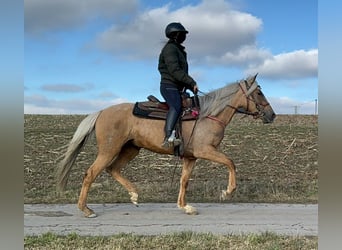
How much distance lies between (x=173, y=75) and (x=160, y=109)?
65 centimetres

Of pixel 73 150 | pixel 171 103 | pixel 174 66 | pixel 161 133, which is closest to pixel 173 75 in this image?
pixel 174 66

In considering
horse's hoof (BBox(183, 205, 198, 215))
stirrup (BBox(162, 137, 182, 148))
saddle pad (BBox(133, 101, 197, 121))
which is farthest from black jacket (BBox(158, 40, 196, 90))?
horse's hoof (BBox(183, 205, 198, 215))

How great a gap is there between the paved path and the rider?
4.16 feet

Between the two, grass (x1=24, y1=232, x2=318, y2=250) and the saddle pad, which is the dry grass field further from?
grass (x1=24, y1=232, x2=318, y2=250)

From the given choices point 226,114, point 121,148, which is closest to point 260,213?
point 226,114

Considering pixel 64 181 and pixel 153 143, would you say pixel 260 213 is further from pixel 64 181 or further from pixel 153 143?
pixel 64 181

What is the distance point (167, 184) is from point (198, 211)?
9.36 ft

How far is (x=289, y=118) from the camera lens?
28.8m

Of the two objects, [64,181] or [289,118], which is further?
[289,118]

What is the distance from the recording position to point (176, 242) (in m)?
5.02

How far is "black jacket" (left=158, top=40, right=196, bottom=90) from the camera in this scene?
6852mm
